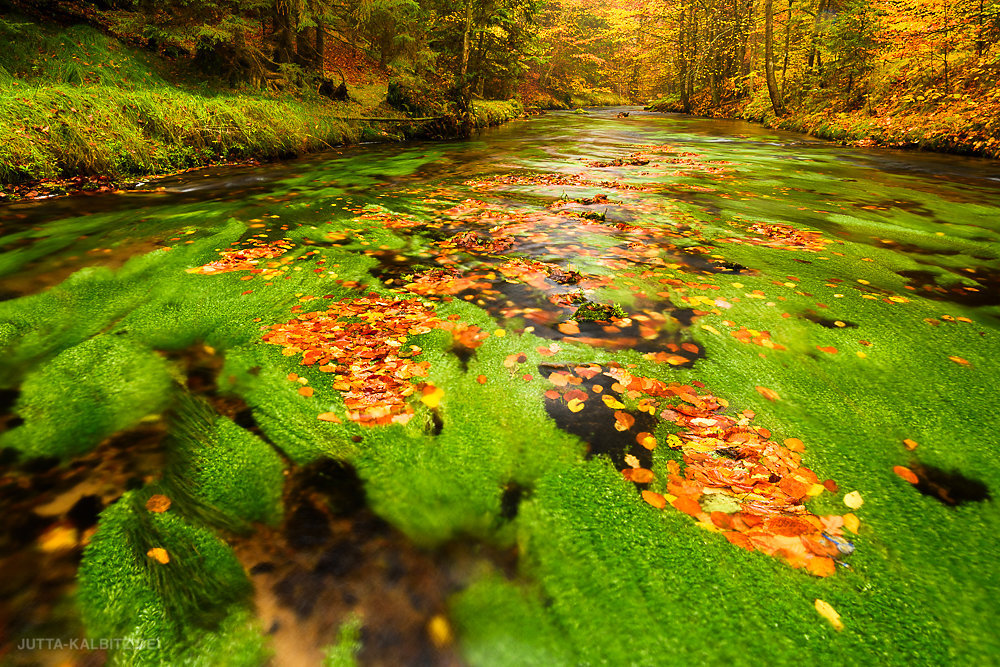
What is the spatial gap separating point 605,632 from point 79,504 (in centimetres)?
194

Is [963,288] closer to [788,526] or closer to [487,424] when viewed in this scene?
[788,526]

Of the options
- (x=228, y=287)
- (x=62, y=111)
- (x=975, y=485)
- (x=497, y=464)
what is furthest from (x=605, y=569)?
(x=62, y=111)

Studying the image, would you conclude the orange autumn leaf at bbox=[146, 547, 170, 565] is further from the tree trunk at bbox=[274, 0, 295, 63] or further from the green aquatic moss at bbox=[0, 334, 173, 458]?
the tree trunk at bbox=[274, 0, 295, 63]

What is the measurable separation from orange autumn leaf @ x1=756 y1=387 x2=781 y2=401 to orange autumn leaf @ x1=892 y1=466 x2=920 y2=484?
1.95ft

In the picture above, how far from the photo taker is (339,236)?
17.4 ft

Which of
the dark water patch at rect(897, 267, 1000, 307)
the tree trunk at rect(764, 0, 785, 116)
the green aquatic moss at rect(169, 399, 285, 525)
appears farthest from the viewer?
the tree trunk at rect(764, 0, 785, 116)

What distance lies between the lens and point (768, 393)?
258cm

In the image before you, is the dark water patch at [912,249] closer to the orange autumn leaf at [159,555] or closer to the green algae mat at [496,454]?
the green algae mat at [496,454]

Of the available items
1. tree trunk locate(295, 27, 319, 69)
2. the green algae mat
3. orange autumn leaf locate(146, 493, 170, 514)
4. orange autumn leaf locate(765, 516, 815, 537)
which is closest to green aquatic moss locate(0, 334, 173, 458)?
the green algae mat

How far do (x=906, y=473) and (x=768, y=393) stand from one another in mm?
681

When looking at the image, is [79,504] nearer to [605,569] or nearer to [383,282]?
[605,569]

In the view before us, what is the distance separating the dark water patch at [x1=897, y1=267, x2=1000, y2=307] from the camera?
3.76m

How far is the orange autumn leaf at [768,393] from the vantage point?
2.54m

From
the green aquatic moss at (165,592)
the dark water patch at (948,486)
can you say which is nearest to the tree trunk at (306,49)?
the green aquatic moss at (165,592)
